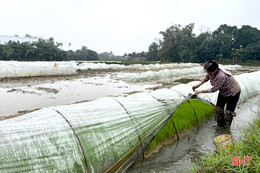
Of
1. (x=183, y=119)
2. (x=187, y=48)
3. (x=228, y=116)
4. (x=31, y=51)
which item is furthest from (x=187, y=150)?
(x=187, y=48)

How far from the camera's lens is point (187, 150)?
313 cm

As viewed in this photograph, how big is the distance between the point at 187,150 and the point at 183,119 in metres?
0.83

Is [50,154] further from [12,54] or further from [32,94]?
[12,54]

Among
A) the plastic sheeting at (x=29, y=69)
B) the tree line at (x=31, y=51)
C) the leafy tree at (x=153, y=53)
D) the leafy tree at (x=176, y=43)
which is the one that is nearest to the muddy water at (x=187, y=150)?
the plastic sheeting at (x=29, y=69)

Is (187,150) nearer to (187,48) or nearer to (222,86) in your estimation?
(222,86)

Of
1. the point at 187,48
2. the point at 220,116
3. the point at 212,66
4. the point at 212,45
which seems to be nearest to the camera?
the point at 212,66

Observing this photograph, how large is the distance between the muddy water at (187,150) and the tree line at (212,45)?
33653 mm

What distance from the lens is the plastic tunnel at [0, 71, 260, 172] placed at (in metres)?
1.67

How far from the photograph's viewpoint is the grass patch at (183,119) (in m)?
3.26

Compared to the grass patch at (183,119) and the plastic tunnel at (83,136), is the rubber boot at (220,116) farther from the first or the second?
the plastic tunnel at (83,136)

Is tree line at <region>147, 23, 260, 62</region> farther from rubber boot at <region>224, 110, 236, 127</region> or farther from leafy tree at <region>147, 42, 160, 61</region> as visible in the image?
rubber boot at <region>224, 110, 236, 127</region>

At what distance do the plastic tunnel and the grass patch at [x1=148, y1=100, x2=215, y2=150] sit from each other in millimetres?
455

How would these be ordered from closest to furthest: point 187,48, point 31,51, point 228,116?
point 228,116 < point 31,51 < point 187,48

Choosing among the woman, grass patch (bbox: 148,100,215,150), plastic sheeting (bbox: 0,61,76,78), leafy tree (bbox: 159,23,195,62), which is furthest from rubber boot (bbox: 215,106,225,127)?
leafy tree (bbox: 159,23,195,62)
